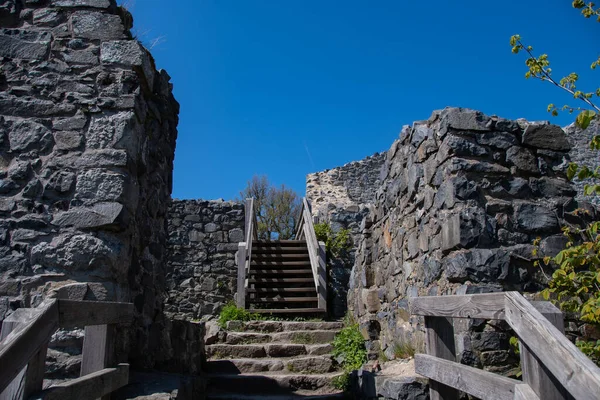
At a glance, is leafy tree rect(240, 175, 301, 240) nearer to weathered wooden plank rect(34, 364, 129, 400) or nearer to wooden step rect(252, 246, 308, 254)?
wooden step rect(252, 246, 308, 254)

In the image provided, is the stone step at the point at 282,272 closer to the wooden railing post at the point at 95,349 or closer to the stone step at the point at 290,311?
the stone step at the point at 290,311

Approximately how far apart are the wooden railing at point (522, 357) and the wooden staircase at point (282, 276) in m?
5.07

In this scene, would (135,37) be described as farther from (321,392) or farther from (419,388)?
(321,392)

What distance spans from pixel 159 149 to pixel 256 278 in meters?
5.36

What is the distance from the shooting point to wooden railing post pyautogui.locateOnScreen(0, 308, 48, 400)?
175cm

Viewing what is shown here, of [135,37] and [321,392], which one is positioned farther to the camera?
[321,392]

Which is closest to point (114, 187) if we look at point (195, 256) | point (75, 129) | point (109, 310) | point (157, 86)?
point (75, 129)

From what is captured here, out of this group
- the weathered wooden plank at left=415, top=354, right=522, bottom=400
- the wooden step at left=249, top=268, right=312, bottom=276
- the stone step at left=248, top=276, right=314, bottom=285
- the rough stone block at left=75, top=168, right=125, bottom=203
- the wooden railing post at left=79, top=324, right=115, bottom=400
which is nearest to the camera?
the weathered wooden plank at left=415, top=354, right=522, bottom=400

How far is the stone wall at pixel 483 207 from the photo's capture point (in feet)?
10.7

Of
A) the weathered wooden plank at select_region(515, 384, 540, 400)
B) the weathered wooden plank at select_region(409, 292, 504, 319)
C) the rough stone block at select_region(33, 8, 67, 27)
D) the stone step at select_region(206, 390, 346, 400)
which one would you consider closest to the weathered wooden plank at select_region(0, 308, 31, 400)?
the weathered wooden plank at select_region(515, 384, 540, 400)

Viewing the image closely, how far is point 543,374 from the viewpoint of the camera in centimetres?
180

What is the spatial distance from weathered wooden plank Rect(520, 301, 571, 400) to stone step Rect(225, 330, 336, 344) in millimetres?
4657

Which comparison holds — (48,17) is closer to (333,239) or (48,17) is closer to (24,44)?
(24,44)

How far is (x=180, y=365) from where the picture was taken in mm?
4184
